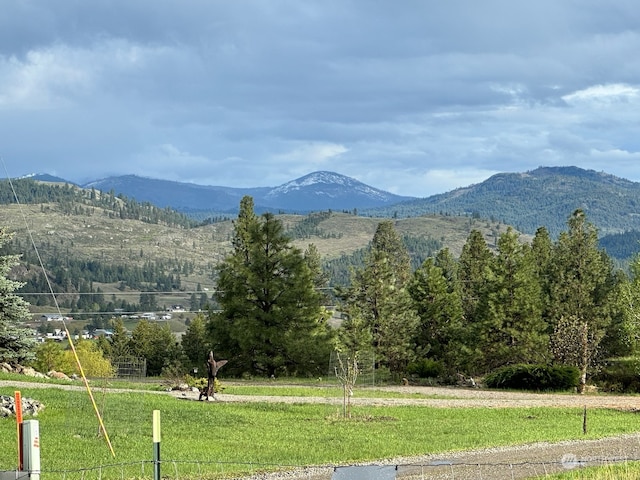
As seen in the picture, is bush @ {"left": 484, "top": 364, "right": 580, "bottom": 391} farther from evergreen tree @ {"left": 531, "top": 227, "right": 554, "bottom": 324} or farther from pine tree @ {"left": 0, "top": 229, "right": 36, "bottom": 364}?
pine tree @ {"left": 0, "top": 229, "right": 36, "bottom": 364}

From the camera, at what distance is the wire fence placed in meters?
17.5

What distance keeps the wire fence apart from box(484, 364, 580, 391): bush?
25.8m

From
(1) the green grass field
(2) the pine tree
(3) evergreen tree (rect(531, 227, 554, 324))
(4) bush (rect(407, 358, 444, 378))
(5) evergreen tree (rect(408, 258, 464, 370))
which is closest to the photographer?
(1) the green grass field

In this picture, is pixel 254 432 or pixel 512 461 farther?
pixel 254 432

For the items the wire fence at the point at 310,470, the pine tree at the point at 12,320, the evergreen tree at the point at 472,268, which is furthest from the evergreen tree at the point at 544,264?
the wire fence at the point at 310,470

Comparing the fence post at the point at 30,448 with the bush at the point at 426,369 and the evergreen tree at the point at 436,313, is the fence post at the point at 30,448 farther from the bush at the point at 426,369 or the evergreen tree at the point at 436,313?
the evergreen tree at the point at 436,313

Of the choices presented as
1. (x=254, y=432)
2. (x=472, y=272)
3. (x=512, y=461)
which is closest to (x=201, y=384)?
(x=254, y=432)

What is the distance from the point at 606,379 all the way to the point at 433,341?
12579 millimetres

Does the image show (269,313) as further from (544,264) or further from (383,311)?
(544,264)

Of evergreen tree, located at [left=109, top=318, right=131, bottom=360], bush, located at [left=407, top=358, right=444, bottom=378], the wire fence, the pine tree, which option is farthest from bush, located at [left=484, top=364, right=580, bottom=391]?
evergreen tree, located at [left=109, top=318, right=131, bottom=360]

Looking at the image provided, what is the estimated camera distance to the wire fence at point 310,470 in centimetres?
1752

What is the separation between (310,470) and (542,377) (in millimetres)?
28939

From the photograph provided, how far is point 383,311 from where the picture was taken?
5597 centimetres

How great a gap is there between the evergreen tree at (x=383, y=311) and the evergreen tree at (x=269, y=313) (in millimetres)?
3082
